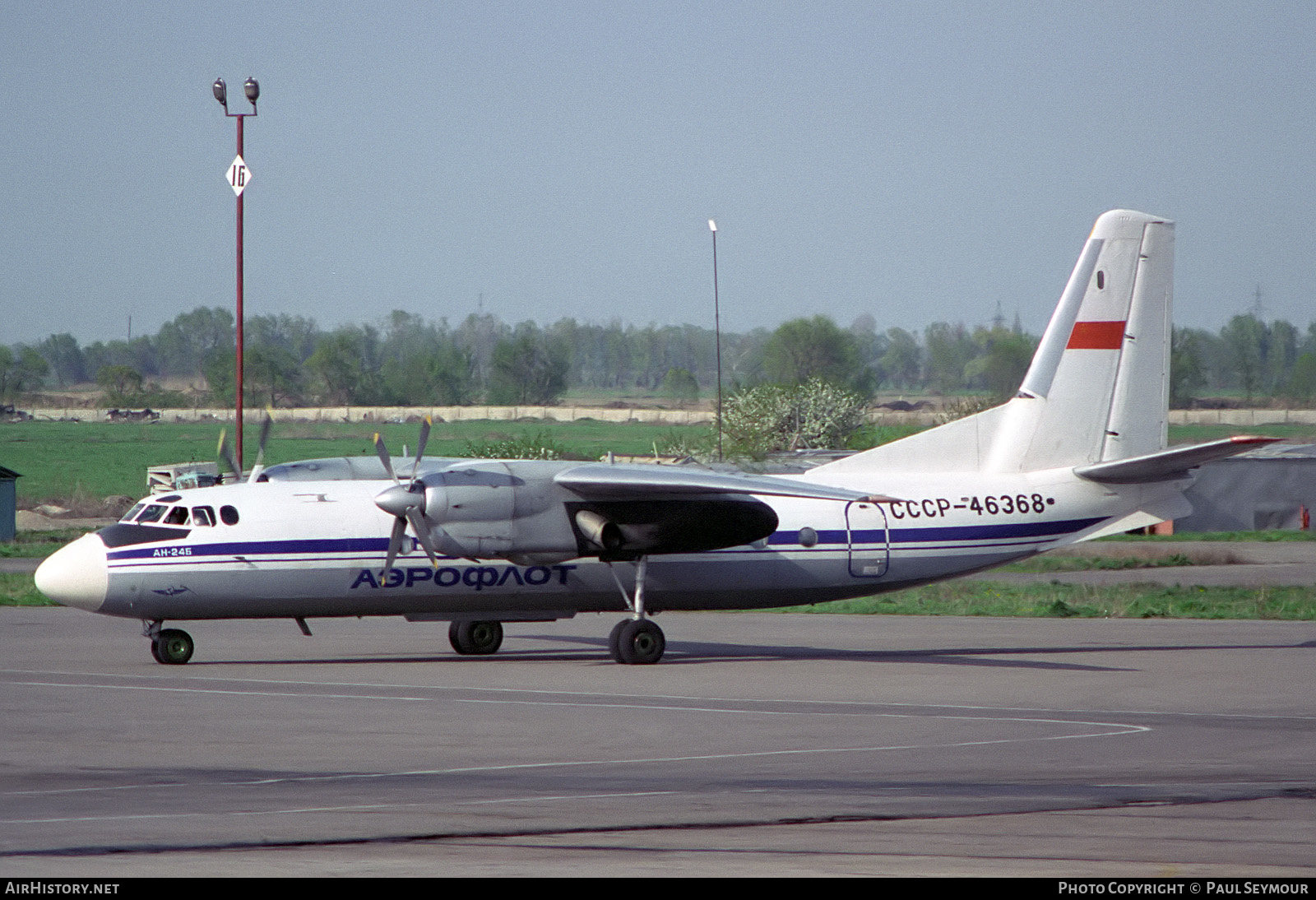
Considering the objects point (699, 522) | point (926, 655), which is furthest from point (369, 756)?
point (926, 655)

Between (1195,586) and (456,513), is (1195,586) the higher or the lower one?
the lower one

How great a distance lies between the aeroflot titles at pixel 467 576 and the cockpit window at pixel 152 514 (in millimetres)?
3051

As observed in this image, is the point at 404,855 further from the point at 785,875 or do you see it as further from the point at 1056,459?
the point at 1056,459

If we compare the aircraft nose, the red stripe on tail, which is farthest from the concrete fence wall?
the aircraft nose

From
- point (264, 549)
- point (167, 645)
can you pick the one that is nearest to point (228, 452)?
point (264, 549)

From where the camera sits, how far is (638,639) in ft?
78.6

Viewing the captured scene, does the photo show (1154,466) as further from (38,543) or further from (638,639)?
(38,543)

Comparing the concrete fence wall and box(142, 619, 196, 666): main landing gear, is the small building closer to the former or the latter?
box(142, 619, 196, 666): main landing gear

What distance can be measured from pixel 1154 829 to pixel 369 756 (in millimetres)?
7470

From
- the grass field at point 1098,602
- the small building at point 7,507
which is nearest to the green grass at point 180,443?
the small building at point 7,507

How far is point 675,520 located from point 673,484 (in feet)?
5.93
